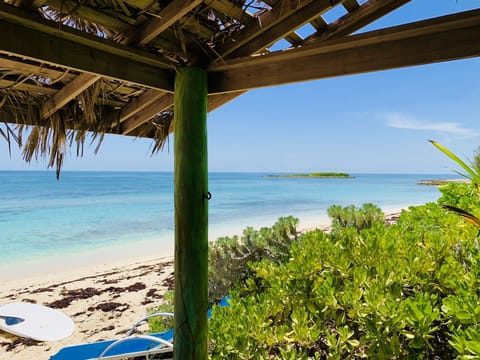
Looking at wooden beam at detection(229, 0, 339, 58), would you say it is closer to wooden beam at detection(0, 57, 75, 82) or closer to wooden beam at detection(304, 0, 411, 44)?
wooden beam at detection(304, 0, 411, 44)

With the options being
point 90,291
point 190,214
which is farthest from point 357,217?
point 90,291

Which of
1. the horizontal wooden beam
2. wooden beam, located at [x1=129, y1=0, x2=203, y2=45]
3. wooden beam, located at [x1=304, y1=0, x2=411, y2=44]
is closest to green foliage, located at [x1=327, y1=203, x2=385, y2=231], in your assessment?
wooden beam, located at [x1=304, y1=0, x2=411, y2=44]

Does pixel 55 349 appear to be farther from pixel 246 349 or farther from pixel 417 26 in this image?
pixel 417 26

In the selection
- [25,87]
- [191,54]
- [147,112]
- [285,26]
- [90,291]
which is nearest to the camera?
[285,26]

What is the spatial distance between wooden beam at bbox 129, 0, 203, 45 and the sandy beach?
3828mm

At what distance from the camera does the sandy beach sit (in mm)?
3726

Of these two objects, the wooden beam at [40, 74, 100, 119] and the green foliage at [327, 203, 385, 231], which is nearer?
the wooden beam at [40, 74, 100, 119]

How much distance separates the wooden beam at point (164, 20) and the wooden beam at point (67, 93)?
0.90 ft

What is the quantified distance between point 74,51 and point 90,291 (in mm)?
5495

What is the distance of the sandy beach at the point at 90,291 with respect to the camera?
3726mm

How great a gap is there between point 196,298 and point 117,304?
14.0 ft

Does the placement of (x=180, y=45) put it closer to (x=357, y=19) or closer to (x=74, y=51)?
(x=74, y=51)

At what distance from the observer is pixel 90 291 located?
5402 millimetres

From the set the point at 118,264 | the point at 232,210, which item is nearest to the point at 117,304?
the point at 118,264
